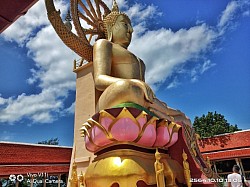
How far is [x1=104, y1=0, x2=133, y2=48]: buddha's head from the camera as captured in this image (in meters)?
5.99

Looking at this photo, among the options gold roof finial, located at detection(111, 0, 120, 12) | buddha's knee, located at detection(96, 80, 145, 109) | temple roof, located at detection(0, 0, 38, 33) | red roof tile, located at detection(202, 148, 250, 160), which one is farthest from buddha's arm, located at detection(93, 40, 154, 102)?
red roof tile, located at detection(202, 148, 250, 160)

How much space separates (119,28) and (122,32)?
0.43 ft

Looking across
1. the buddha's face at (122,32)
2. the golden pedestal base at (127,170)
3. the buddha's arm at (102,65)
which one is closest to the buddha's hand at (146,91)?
the buddha's arm at (102,65)

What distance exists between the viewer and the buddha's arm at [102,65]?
4.81 meters

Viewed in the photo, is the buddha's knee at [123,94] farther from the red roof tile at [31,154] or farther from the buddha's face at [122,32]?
the red roof tile at [31,154]

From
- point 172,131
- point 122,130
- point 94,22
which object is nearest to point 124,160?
point 122,130

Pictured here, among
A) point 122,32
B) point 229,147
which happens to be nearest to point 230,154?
point 229,147

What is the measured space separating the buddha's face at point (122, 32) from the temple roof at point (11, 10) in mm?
5107

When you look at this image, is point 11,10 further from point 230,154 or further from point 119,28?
point 230,154

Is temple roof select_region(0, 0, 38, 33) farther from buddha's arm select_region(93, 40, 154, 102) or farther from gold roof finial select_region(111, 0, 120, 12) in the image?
gold roof finial select_region(111, 0, 120, 12)

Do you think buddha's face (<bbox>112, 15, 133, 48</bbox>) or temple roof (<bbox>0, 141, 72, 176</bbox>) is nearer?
buddha's face (<bbox>112, 15, 133, 48</bbox>)

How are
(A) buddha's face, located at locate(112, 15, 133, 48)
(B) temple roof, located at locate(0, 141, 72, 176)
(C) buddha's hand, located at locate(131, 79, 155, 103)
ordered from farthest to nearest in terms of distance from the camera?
(B) temple roof, located at locate(0, 141, 72, 176), (A) buddha's face, located at locate(112, 15, 133, 48), (C) buddha's hand, located at locate(131, 79, 155, 103)

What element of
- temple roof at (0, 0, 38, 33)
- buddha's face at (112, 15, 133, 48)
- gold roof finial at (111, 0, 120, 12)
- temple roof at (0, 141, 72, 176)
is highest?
gold roof finial at (111, 0, 120, 12)

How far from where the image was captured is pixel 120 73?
17.9 ft
